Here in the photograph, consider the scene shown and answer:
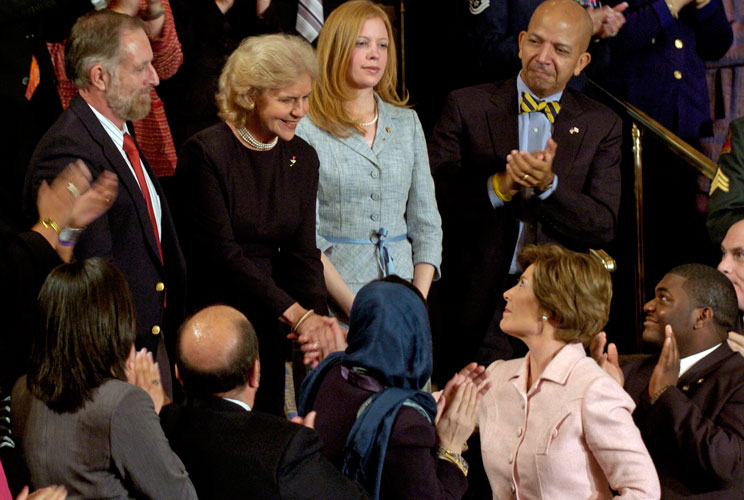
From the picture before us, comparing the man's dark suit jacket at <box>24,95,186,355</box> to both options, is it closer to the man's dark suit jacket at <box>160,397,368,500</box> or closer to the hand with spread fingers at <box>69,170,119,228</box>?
the hand with spread fingers at <box>69,170,119,228</box>

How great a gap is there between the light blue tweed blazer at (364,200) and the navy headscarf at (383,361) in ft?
3.93

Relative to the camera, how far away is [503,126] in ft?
14.1

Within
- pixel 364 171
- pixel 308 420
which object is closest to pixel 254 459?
pixel 308 420

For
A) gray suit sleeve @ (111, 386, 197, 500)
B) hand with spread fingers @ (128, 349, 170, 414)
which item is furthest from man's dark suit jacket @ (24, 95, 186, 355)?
gray suit sleeve @ (111, 386, 197, 500)

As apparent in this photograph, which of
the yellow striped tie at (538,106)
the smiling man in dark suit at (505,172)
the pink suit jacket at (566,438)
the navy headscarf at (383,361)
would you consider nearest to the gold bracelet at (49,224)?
the navy headscarf at (383,361)

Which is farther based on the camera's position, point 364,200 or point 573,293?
point 364,200

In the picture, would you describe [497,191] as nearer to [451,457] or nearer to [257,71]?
[257,71]

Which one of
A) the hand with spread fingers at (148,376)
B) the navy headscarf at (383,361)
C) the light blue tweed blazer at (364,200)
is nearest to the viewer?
the navy headscarf at (383,361)

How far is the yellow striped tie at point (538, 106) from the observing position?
430 cm

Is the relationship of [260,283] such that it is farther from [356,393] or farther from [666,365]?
[666,365]

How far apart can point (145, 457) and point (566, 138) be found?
2.47 metres

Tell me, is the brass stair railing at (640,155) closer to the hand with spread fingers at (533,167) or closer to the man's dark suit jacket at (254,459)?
the hand with spread fingers at (533,167)

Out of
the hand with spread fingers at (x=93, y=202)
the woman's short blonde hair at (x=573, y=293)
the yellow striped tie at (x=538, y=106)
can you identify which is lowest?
the woman's short blonde hair at (x=573, y=293)

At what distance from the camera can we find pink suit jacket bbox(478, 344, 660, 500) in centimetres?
278
